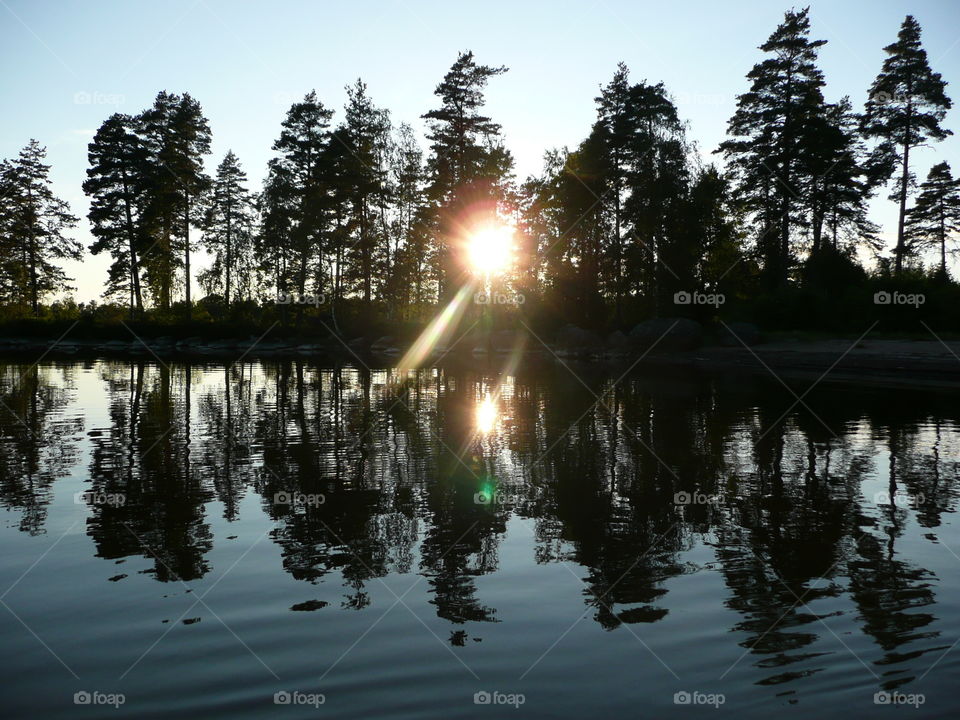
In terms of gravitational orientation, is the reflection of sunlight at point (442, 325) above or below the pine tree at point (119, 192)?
below

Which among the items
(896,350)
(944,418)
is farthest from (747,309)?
(944,418)

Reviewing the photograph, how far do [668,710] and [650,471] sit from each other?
6861mm

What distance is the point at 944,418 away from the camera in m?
16.7

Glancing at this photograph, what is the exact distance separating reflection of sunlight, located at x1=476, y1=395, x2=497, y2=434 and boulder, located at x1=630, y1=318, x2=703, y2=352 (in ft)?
73.8
